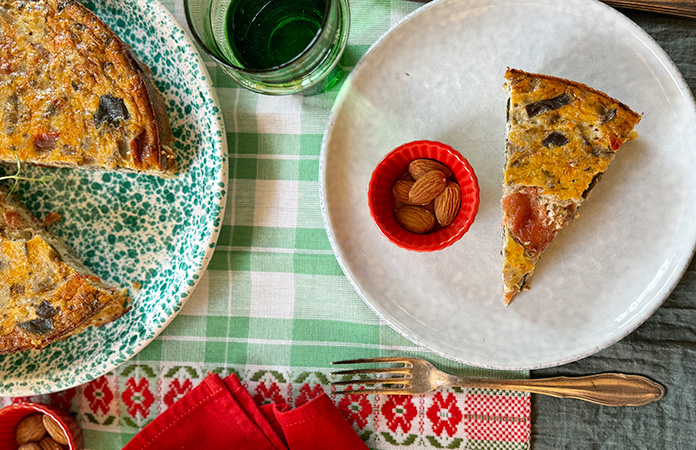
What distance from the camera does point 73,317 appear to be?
235cm

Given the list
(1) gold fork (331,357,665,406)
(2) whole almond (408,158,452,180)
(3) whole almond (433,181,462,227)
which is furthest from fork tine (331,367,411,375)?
(2) whole almond (408,158,452,180)

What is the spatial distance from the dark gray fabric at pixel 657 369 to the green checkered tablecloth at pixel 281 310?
18.0 inches

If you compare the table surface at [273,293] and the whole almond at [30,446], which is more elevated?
the table surface at [273,293]

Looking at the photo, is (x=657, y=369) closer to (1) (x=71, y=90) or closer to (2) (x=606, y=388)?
(2) (x=606, y=388)

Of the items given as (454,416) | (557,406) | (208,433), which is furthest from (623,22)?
(208,433)

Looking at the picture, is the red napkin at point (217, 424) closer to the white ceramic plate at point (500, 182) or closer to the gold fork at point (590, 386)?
the gold fork at point (590, 386)

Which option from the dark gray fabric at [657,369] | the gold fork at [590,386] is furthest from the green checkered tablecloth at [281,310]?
the dark gray fabric at [657,369]

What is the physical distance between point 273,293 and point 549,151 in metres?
1.33

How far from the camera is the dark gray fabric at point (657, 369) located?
2.39 metres

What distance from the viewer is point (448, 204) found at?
2.23 meters

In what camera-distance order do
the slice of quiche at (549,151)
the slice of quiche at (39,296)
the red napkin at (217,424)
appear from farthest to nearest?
the red napkin at (217,424) < the slice of quiche at (39,296) < the slice of quiche at (549,151)

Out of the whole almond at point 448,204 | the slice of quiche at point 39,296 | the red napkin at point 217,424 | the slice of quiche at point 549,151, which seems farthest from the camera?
the red napkin at point 217,424

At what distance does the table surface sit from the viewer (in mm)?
2494

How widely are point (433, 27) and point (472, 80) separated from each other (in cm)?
28
